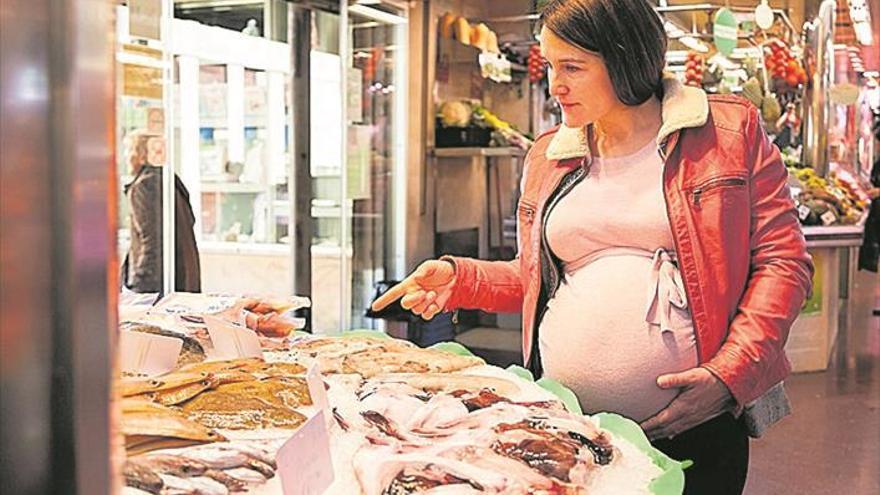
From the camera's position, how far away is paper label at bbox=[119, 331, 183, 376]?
1.58m

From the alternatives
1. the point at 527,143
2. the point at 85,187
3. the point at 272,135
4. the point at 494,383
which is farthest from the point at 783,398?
the point at 527,143

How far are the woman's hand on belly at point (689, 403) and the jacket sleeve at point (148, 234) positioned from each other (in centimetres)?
326

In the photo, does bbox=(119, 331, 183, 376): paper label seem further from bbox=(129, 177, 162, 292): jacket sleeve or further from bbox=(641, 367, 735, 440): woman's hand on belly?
bbox=(129, 177, 162, 292): jacket sleeve

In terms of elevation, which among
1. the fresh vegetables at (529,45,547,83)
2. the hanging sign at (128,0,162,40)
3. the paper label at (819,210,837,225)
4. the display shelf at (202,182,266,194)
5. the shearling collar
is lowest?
the paper label at (819,210,837,225)

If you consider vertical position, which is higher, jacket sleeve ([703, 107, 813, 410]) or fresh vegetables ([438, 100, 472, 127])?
fresh vegetables ([438, 100, 472, 127])

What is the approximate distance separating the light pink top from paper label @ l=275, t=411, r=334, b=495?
895 millimetres

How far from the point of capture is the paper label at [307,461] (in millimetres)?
1038

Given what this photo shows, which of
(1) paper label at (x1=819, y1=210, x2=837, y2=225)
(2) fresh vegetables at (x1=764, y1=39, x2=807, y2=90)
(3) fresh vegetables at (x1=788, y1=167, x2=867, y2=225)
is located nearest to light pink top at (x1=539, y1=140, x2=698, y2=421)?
(3) fresh vegetables at (x1=788, y1=167, x2=867, y2=225)

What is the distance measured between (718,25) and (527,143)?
172cm

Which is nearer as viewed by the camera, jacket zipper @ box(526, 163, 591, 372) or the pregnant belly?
the pregnant belly

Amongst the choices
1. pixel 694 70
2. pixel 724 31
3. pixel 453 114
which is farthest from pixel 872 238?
pixel 453 114

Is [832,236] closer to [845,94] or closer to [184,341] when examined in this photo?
[845,94]

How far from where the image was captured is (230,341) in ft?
5.74

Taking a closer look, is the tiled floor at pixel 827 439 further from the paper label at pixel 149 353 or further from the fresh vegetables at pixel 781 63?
the paper label at pixel 149 353
